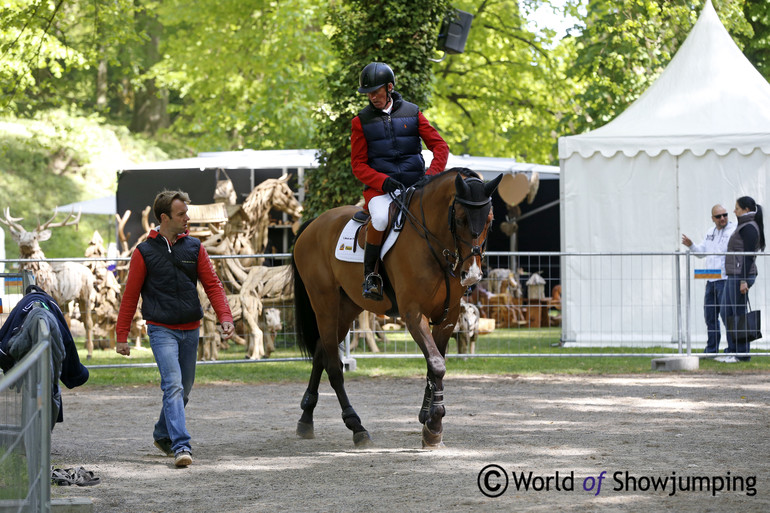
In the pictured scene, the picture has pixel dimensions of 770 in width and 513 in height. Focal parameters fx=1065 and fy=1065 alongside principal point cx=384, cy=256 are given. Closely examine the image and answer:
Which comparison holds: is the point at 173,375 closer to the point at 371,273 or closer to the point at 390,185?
the point at 371,273

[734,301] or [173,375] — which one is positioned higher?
[734,301]

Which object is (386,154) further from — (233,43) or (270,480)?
(233,43)

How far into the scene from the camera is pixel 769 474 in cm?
677

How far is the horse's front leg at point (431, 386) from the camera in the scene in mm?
7926

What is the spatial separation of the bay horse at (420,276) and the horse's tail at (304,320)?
0.09 meters

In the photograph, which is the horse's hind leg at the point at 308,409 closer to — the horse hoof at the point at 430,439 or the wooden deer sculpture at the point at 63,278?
the horse hoof at the point at 430,439

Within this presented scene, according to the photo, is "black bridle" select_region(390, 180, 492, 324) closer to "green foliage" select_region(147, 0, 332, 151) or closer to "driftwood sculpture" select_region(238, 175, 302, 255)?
"driftwood sculpture" select_region(238, 175, 302, 255)

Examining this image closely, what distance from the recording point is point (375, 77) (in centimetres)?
857

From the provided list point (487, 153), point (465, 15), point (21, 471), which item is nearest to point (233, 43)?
point (487, 153)

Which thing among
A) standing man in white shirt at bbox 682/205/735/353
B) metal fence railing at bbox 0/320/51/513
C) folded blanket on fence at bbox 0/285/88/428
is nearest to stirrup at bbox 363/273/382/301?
folded blanket on fence at bbox 0/285/88/428

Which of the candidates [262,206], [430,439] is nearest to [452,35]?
[262,206]

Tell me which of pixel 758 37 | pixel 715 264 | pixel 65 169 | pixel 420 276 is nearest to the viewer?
pixel 420 276

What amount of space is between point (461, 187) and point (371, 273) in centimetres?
119

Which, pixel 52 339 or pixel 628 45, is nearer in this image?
pixel 52 339
